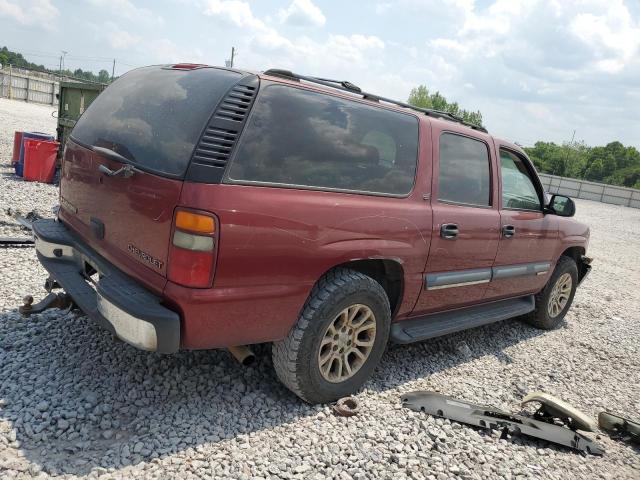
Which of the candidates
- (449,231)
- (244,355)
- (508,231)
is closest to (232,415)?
(244,355)

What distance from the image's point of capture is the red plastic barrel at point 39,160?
8.80 meters

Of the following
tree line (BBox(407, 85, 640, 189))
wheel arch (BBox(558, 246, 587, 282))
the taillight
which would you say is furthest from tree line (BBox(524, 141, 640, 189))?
the taillight

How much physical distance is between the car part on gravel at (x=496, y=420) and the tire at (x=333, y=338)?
1.44 feet

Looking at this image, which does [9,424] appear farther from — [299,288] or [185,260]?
[299,288]

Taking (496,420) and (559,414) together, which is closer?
(496,420)

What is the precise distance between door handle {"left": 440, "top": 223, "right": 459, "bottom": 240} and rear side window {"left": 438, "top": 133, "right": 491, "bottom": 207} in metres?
0.20

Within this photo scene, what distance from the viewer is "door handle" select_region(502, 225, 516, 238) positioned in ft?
14.0

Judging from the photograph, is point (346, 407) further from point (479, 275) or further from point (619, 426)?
point (619, 426)

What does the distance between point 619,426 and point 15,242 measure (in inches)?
222

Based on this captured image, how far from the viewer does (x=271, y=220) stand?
2.61 m

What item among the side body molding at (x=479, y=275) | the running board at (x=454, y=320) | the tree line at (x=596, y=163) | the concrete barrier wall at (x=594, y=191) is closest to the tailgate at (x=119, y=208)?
the running board at (x=454, y=320)

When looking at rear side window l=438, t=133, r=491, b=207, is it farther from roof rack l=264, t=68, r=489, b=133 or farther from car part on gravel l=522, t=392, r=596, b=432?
car part on gravel l=522, t=392, r=596, b=432

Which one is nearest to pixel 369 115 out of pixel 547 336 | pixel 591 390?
pixel 591 390

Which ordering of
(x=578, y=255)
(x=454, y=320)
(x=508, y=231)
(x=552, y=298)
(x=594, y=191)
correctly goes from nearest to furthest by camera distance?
1. (x=454, y=320)
2. (x=508, y=231)
3. (x=552, y=298)
4. (x=578, y=255)
5. (x=594, y=191)
